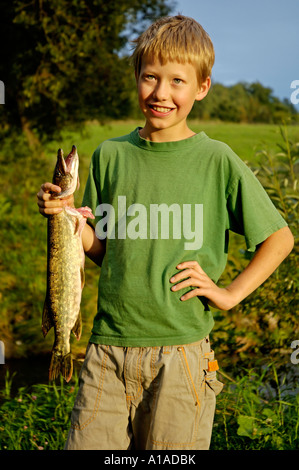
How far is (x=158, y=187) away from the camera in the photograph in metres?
2.31

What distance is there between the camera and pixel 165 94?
2.28 metres

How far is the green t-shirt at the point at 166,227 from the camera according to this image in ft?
7.32

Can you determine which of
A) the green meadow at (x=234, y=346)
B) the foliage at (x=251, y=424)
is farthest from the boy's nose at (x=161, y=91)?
the foliage at (x=251, y=424)

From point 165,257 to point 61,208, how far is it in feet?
1.41

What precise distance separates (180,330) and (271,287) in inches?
91.1

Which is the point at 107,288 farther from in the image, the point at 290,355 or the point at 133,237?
the point at 290,355

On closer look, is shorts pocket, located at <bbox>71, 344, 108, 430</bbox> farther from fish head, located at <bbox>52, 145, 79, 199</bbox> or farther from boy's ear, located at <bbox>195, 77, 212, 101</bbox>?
boy's ear, located at <bbox>195, 77, 212, 101</bbox>

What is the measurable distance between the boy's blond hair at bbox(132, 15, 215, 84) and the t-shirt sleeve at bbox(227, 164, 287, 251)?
1.54 ft

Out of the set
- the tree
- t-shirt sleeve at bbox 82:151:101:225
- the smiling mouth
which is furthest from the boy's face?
the tree

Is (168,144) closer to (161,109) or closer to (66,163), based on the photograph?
(161,109)

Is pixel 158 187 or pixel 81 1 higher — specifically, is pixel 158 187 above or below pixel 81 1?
below

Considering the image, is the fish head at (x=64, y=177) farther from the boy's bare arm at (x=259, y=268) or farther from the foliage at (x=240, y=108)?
the foliage at (x=240, y=108)

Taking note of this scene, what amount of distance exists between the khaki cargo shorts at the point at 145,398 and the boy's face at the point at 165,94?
2.82 feet

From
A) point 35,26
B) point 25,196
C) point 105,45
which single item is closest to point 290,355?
point 25,196
